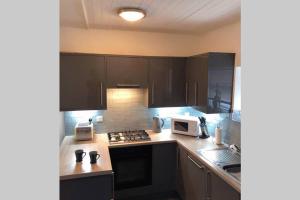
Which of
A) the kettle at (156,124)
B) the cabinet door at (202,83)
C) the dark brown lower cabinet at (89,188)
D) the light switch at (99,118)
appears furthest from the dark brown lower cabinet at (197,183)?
the light switch at (99,118)

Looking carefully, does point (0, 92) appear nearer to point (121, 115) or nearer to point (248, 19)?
point (248, 19)

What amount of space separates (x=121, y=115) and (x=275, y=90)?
260 cm

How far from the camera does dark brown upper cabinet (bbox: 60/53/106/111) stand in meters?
2.34

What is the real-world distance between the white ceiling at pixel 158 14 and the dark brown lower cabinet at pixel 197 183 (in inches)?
58.9

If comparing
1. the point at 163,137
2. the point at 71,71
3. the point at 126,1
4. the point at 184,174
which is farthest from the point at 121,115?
the point at 126,1

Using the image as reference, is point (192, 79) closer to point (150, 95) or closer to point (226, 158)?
point (150, 95)

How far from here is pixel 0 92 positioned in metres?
0.24

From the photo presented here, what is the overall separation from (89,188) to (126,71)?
142 centimetres

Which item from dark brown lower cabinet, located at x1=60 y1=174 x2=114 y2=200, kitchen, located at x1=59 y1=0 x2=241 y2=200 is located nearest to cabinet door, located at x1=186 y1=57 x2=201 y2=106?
kitchen, located at x1=59 y1=0 x2=241 y2=200

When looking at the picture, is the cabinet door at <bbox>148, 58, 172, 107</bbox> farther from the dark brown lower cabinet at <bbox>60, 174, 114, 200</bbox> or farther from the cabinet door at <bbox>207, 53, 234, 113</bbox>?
the dark brown lower cabinet at <bbox>60, 174, 114, 200</bbox>

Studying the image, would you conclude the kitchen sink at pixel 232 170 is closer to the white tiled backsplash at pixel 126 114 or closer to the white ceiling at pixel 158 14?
the white tiled backsplash at pixel 126 114

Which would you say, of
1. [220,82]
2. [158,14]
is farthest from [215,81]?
[158,14]

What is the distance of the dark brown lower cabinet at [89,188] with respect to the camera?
166 cm

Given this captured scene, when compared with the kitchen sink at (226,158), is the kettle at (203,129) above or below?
above
